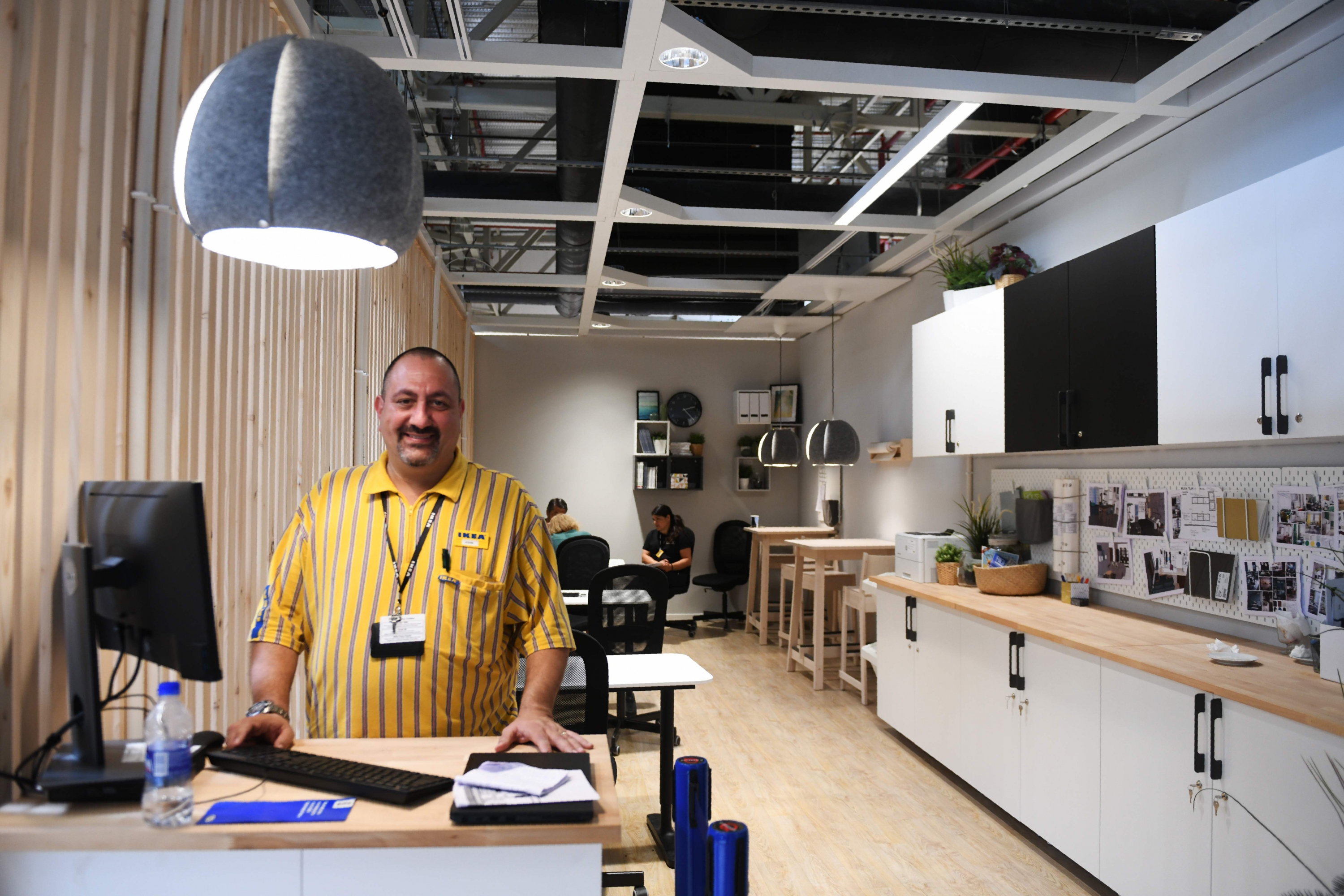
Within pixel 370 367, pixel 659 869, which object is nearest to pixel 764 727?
pixel 659 869

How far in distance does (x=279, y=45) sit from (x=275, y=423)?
6.25 ft

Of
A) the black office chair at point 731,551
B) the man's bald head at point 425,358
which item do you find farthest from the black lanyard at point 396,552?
the black office chair at point 731,551

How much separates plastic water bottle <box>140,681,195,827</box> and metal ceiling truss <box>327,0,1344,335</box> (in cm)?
232

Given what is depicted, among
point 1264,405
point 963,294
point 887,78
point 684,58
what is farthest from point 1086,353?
point 684,58

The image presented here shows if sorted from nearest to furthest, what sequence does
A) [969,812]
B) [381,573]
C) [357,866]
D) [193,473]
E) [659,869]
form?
[357,866] → [381,573] → [193,473] → [659,869] → [969,812]

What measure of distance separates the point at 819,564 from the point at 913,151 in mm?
3674

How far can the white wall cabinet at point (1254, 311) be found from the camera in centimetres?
268

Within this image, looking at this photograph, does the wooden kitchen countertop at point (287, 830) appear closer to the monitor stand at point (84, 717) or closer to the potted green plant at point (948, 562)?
the monitor stand at point (84, 717)

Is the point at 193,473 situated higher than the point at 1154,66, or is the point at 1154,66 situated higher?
the point at 1154,66

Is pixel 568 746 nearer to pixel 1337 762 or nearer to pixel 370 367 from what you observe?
pixel 1337 762

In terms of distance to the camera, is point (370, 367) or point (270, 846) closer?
point (270, 846)

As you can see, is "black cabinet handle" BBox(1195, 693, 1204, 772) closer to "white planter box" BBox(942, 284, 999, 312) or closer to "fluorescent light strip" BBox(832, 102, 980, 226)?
"fluorescent light strip" BBox(832, 102, 980, 226)

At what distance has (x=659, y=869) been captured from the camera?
3566 mm

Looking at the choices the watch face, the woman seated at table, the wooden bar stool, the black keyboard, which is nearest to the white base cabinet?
the wooden bar stool
